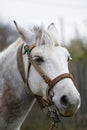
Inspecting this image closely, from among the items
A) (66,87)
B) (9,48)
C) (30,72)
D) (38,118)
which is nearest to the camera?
(66,87)

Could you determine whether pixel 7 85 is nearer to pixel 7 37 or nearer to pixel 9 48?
pixel 9 48

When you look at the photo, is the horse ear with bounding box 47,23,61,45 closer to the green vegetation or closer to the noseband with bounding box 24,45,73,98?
the noseband with bounding box 24,45,73,98

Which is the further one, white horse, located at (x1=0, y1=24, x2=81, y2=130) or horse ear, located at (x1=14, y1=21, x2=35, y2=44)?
horse ear, located at (x1=14, y1=21, x2=35, y2=44)

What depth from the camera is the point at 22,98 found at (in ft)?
16.9

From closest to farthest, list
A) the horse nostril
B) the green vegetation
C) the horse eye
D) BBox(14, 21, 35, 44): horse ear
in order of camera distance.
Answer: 1. the horse nostril
2. the horse eye
3. BBox(14, 21, 35, 44): horse ear
4. the green vegetation

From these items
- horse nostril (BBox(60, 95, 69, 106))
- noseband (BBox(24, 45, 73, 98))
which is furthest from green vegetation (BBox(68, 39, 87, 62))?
horse nostril (BBox(60, 95, 69, 106))

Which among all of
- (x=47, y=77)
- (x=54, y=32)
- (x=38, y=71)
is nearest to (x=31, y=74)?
(x=38, y=71)

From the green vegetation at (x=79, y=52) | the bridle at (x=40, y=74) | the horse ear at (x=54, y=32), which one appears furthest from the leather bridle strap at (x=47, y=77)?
the green vegetation at (x=79, y=52)

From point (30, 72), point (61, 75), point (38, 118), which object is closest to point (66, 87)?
point (61, 75)

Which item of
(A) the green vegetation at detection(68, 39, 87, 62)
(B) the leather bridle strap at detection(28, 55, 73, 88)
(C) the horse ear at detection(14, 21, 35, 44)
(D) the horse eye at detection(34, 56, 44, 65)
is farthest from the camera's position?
(A) the green vegetation at detection(68, 39, 87, 62)

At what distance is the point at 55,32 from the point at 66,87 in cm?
82

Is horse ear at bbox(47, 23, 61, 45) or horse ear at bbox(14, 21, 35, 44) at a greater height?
horse ear at bbox(14, 21, 35, 44)

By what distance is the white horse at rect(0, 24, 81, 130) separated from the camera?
484 cm

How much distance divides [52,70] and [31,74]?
29cm
